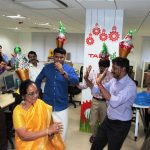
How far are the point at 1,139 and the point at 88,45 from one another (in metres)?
2.11

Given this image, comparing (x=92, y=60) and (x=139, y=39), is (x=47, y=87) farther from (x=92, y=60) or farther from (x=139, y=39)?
(x=139, y=39)

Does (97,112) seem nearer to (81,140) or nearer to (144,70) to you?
(81,140)

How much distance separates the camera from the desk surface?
3313 mm

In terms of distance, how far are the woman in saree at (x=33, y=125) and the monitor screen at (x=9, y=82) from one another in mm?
2399

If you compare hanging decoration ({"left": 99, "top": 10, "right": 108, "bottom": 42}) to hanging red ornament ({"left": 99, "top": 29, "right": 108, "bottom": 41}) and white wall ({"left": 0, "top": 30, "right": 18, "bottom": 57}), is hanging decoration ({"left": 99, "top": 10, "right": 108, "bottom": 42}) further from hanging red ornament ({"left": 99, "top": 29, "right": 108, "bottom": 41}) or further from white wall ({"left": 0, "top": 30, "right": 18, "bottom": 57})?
white wall ({"left": 0, "top": 30, "right": 18, "bottom": 57})

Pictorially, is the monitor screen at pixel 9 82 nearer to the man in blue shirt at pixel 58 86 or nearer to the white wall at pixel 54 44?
the man in blue shirt at pixel 58 86

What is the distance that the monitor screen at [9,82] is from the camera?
13.6ft

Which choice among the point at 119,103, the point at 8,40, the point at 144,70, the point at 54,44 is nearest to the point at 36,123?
the point at 119,103

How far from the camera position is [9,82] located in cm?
426

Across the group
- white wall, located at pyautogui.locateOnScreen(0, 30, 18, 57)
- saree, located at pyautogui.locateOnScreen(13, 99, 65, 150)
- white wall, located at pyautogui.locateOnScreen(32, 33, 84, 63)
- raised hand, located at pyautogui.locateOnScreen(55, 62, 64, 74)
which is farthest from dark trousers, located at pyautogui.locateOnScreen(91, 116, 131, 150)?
white wall, located at pyautogui.locateOnScreen(0, 30, 18, 57)

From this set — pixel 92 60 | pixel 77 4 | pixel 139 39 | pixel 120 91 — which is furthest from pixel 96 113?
pixel 139 39

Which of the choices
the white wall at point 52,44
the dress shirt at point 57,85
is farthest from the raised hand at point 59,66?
the white wall at point 52,44

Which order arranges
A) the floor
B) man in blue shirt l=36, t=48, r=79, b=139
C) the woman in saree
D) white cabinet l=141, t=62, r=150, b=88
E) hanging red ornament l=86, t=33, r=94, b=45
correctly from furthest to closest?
white cabinet l=141, t=62, r=150, b=88 < hanging red ornament l=86, t=33, r=94, b=45 < the floor < man in blue shirt l=36, t=48, r=79, b=139 < the woman in saree

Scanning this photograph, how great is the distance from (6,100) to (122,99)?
2131 mm
